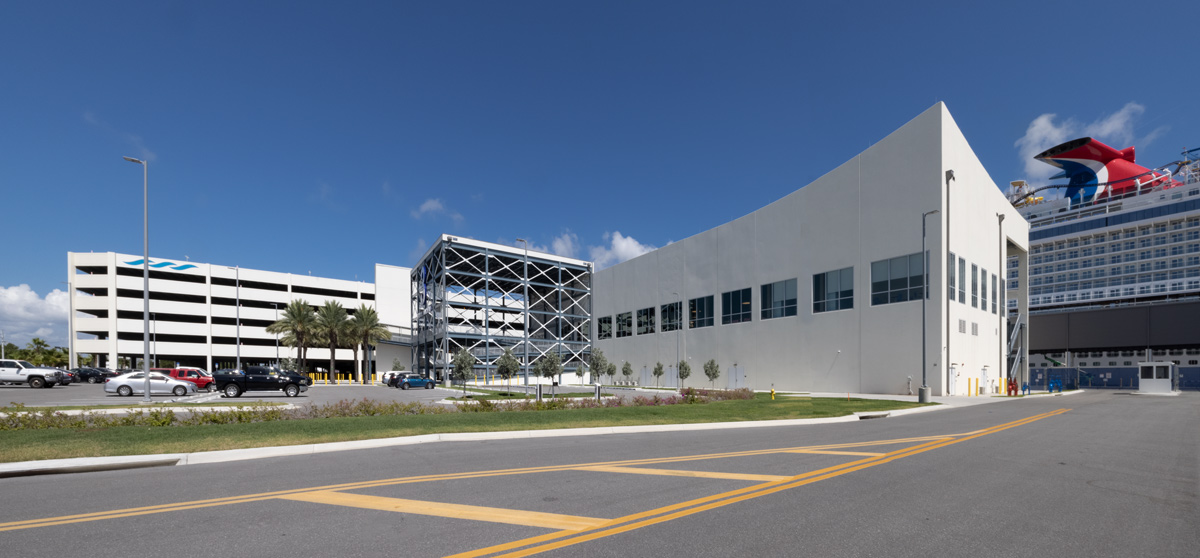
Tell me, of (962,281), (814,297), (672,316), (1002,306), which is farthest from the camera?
(672,316)

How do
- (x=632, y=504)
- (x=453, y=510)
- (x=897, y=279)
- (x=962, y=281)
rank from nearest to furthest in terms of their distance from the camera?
1. (x=453, y=510)
2. (x=632, y=504)
3. (x=897, y=279)
4. (x=962, y=281)

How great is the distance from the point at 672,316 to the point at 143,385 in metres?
43.1

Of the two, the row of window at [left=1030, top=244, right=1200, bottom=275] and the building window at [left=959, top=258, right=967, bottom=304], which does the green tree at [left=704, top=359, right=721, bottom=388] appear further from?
the row of window at [left=1030, top=244, right=1200, bottom=275]

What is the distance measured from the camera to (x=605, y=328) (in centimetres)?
7344

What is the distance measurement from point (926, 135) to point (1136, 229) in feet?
247

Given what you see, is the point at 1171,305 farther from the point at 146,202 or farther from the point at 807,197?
the point at 146,202

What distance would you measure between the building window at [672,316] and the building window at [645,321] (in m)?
2.54

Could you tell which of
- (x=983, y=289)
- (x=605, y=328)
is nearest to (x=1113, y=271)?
(x=983, y=289)

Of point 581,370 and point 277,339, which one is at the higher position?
point 277,339

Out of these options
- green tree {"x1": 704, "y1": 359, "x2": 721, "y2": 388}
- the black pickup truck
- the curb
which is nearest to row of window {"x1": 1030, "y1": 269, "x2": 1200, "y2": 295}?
green tree {"x1": 704, "y1": 359, "x2": 721, "y2": 388}

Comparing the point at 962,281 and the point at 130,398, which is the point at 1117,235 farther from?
the point at 130,398

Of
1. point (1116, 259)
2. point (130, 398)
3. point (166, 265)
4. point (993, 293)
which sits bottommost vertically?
point (130, 398)

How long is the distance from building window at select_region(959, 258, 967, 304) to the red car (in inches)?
1914

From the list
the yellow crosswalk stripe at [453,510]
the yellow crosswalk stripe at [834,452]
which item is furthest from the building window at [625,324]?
the yellow crosswalk stripe at [453,510]
